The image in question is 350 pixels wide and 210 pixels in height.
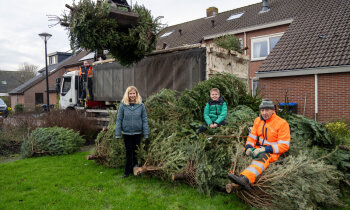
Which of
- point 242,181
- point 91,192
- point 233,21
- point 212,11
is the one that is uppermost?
point 212,11

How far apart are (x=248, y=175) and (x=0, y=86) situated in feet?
160

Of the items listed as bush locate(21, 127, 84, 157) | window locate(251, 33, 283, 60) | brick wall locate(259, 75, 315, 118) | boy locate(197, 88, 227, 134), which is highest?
window locate(251, 33, 283, 60)

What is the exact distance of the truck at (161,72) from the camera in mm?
7410

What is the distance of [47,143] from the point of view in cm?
688

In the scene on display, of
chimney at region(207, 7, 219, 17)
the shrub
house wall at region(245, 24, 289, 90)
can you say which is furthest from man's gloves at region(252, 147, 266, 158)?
chimney at region(207, 7, 219, 17)

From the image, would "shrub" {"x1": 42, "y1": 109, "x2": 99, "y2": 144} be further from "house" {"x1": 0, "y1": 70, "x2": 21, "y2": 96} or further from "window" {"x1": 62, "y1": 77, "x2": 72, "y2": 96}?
"house" {"x1": 0, "y1": 70, "x2": 21, "y2": 96}

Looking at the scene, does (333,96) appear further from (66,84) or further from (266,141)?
(66,84)

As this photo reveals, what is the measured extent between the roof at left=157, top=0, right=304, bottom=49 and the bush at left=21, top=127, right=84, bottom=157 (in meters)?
9.47

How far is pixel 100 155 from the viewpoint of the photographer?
5695mm

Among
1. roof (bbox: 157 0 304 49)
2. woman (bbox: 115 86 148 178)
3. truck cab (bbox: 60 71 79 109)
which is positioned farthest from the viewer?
roof (bbox: 157 0 304 49)

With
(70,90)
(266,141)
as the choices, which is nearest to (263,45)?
(70,90)

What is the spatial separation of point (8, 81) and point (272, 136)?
50.3 m

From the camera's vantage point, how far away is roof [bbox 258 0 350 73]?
10.9 metres

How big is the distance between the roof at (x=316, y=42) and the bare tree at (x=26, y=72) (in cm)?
4209
